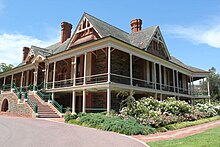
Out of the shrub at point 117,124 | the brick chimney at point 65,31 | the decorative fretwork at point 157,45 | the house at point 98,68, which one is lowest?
the shrub at point 117,124

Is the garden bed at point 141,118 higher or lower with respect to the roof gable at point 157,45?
lower

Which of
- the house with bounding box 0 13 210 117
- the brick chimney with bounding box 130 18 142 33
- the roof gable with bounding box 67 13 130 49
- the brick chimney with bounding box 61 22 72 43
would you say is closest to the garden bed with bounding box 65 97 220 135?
the house with bounding box 0 13 210 117

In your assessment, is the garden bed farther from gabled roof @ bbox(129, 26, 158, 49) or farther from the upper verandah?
gabled roof @ bbox(129, 26, 158, 49)

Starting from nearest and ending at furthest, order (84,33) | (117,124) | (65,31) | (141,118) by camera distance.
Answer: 1. (117,124)
2. (141,118)
3. (84,33)
4. (65,31)

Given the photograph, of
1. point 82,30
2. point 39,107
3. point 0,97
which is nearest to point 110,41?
point 82,30

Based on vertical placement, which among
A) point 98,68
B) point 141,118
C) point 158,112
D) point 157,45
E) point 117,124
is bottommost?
point 117,124

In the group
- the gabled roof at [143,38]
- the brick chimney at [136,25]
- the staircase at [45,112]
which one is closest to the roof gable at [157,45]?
the gabled roof at [143,38]

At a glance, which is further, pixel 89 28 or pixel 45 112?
pixel 89 28

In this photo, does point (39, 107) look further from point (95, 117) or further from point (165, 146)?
point (165, 146)

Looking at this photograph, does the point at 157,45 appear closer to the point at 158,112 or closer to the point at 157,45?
the point at 157,45

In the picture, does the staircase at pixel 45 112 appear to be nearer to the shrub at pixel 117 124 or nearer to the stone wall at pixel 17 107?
the stone wall at pixel 17 107

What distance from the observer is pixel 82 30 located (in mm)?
20219

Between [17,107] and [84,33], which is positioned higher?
[84,33]

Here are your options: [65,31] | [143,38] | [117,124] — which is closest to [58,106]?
[117,124]
